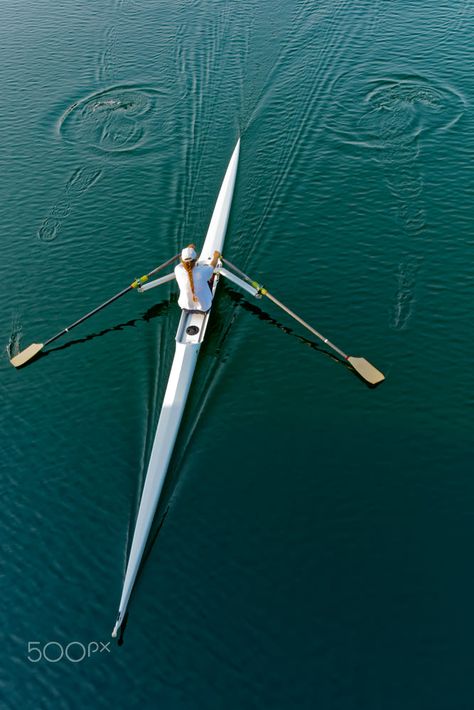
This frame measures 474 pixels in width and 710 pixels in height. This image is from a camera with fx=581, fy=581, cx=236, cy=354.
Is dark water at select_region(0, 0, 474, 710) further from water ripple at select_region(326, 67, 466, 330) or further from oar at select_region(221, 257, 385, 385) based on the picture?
oar at select_region(221, 257, 385, 385)

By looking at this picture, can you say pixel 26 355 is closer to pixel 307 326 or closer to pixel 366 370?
pixel 307 326

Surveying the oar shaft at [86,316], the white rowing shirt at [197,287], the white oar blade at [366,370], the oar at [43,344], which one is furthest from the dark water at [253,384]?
the white rowing shirt at [197,287]

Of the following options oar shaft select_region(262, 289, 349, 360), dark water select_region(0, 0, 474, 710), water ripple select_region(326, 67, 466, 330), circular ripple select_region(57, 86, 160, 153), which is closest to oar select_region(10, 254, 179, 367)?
dark water select_region(0, 0, 474, 710)

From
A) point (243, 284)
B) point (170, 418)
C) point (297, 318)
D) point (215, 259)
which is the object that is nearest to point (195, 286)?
point (243, 284)

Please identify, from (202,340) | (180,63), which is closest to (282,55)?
(180,63)

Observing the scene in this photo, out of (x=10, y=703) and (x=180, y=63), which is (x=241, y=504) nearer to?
(x=10, y=703)

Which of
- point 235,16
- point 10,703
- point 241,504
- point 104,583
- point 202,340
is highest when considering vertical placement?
point 235,16
